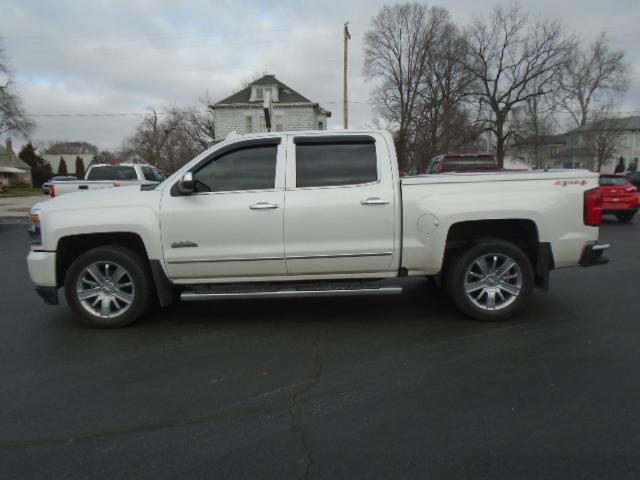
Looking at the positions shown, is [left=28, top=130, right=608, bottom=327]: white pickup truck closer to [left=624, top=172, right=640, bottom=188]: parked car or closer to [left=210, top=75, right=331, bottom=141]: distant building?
[left=624, top=172, right=640, bottom=188]: parked car

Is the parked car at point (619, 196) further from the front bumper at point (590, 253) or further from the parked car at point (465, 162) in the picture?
the front bumper at point (590, 253)

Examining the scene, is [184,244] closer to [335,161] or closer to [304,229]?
[304,229]

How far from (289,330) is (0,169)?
66.8m

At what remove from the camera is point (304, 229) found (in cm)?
468

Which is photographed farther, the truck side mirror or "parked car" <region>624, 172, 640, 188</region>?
"parked car" <region>624, 172, 640, 188</region>

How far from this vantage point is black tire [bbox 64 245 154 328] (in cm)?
478

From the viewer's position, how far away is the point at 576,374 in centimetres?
370

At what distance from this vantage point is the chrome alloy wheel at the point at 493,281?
4.89m

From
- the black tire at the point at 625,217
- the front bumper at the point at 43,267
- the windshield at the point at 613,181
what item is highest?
the windshield at the point at 613,181

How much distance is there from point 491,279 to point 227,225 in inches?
107

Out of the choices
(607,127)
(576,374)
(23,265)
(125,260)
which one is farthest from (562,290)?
(607,127)

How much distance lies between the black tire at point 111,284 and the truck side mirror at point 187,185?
34.2 inches

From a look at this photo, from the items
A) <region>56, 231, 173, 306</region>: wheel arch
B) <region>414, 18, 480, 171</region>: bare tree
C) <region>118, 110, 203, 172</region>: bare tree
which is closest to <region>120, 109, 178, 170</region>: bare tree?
<region>118, 110, 203, 172</region>: bare tree

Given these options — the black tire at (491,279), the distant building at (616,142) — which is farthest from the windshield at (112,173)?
the distant building at (616,142)
